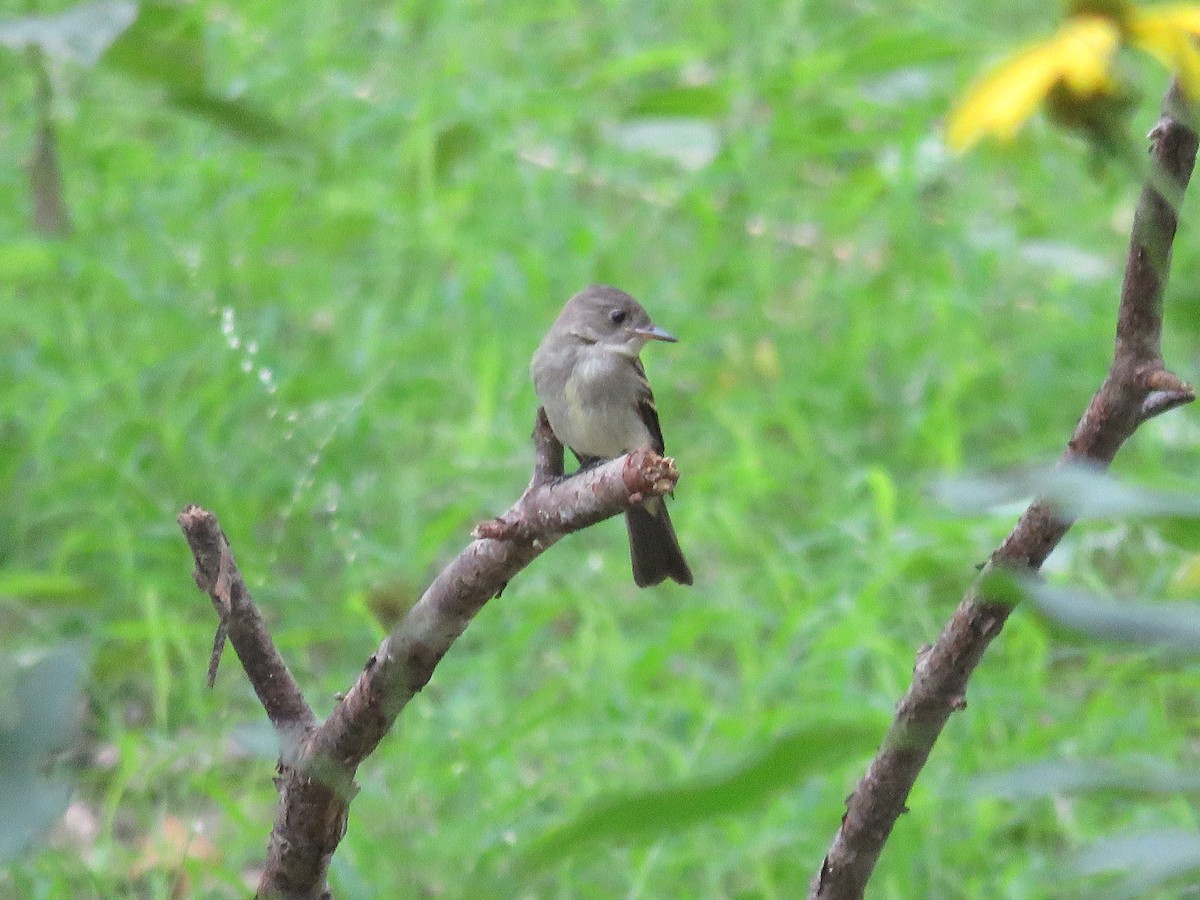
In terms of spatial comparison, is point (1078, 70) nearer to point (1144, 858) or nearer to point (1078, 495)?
point (1078, 495)

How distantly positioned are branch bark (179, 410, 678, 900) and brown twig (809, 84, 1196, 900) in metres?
0.33

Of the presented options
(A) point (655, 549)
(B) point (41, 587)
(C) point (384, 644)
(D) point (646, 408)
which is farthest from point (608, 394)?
(C) point (384, 644)

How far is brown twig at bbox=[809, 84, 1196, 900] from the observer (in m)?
1.15

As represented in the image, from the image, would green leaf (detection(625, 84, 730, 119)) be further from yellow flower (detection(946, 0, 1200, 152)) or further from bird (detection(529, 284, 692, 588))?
yellow flower (detection(946, 0, 1200, 152))

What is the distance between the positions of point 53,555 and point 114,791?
102cm

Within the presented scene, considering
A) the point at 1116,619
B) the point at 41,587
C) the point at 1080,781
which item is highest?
the point at 1116,619

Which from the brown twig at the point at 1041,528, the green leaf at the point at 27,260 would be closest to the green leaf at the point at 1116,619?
the brown twig at the point at 1041,528

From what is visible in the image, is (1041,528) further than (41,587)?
No

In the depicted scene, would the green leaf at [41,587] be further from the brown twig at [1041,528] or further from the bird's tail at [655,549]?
the brown twig at [1041,528]

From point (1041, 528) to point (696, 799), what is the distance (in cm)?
69

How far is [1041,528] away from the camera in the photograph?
1.32 m

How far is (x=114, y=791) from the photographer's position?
313 centimetres

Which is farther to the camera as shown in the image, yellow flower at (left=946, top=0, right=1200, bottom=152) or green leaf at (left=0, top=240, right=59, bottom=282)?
green leaf at (left=0, top=240, right=59, bottom=282)

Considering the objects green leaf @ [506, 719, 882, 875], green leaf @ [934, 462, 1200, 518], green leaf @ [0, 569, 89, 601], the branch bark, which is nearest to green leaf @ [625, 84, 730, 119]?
green leaf @ [0, 569, 89, 601]
